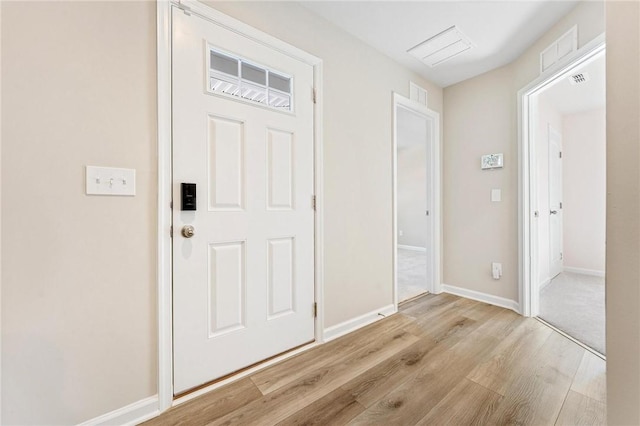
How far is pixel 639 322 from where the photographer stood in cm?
68

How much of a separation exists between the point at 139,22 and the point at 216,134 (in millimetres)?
603

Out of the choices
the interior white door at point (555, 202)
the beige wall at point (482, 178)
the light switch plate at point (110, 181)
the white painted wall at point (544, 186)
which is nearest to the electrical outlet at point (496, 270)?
the beige wall at point (482, 178)

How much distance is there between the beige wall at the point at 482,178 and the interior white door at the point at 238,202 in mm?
2004

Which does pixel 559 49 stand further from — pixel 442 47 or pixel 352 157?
pixel 352 157

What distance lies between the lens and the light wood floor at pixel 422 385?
1.27 m

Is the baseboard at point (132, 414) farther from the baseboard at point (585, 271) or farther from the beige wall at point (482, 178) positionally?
the baseboard at point (585, 271)

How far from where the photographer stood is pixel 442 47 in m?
2.33

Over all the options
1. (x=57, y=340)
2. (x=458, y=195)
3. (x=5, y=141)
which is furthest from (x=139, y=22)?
(x=458, y=195)

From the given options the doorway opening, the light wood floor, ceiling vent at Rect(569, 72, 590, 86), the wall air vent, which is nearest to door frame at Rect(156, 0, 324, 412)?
the light wood floor

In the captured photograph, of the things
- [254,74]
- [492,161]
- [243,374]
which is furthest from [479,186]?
[243,374]

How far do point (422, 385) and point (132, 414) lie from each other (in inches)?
59.2

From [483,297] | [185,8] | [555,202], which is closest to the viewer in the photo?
[185,8]

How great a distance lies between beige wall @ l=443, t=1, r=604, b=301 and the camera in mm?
2578

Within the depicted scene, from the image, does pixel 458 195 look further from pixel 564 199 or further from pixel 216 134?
pixel 216 134
